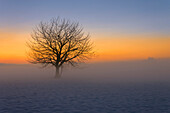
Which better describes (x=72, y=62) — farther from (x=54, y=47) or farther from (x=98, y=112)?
(x=98, y=112)

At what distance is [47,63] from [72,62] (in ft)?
18.1

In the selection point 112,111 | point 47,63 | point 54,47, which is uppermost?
point 54,47

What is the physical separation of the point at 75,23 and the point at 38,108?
28.6m

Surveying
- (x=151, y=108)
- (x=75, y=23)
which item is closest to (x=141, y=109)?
(x=151, y=108)

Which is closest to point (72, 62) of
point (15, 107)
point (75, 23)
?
point (75, 23)

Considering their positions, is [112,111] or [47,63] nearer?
[112,111]

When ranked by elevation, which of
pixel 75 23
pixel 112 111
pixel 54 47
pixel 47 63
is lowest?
pixel 112 111

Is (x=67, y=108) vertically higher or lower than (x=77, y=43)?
lower

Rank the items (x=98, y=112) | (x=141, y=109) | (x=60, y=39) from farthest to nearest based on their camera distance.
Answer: (x=60, y=39)
(x=141, y=109)
(x=98, y=112)

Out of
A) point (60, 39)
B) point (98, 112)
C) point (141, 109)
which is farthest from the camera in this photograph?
point (60, 39)

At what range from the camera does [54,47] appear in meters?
37.1

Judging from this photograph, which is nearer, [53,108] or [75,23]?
[53,108]

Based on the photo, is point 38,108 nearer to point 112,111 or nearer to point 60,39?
point 112,111

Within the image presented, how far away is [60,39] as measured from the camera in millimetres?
37000
